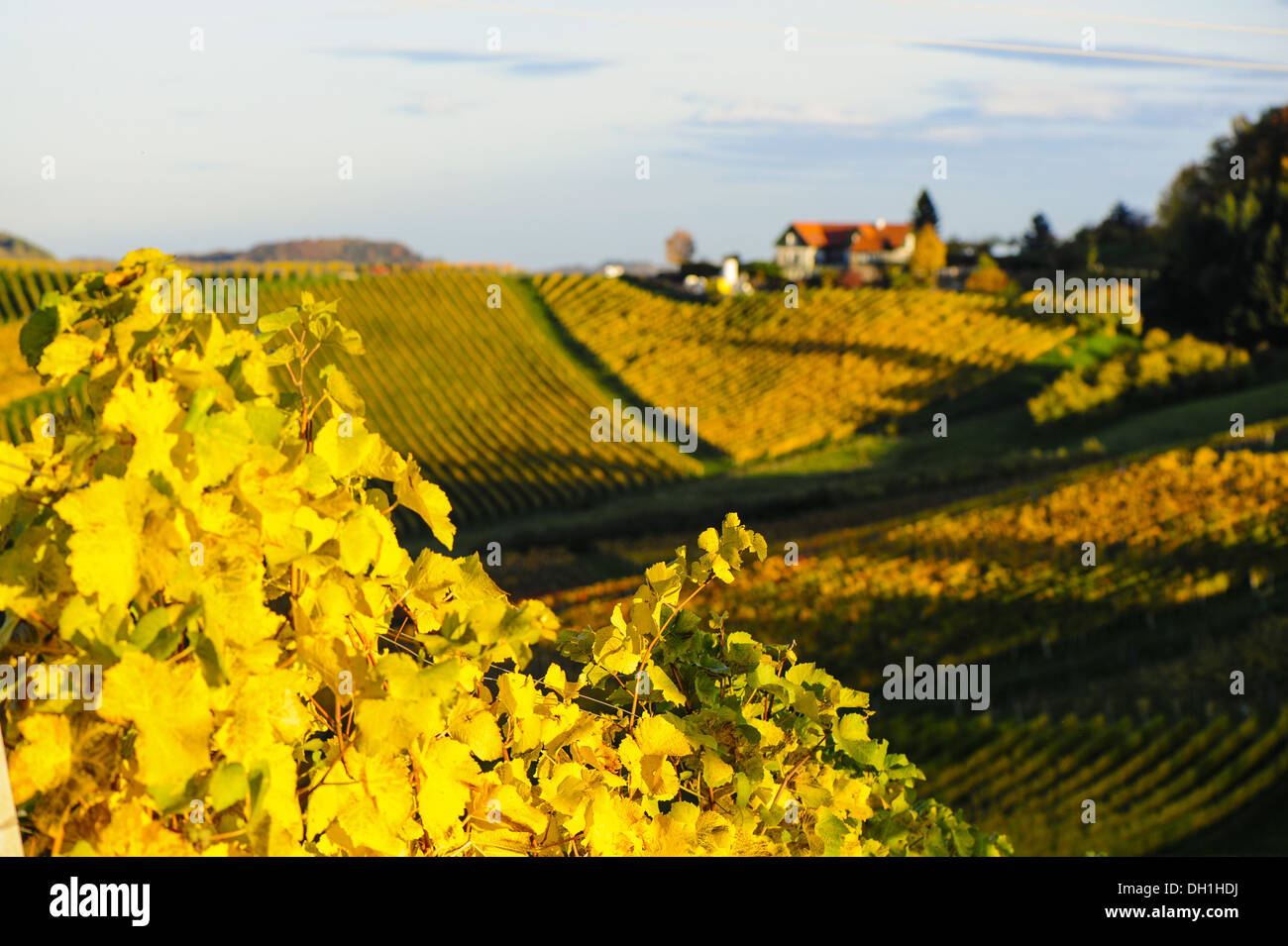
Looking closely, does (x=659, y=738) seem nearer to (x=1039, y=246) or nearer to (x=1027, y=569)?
(x=1027, y=569)

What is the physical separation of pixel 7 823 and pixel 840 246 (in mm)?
92774

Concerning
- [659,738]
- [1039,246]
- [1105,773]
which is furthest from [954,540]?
[1039,246]

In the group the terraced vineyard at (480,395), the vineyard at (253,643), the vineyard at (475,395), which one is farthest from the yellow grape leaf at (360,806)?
the terraced vineyard at (480,395)

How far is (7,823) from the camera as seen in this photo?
1193mm

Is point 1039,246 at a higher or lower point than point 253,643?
higher

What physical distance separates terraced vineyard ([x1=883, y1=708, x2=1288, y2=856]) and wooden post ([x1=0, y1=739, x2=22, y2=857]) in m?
12.4

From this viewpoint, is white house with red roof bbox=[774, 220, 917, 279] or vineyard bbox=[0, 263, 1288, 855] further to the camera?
white house with red roof bbox=[774, 220, 917, 279]

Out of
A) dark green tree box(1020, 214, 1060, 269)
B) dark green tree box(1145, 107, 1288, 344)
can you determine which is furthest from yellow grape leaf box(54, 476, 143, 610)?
dark green tree box(1020, 214, 1060, 269)

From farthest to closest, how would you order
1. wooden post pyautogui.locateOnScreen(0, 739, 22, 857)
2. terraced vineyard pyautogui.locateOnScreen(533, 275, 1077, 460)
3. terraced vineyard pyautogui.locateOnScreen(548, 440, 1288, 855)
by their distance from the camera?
1. terraced vineyard pyautogui.locateOnScreen(533, 275, 1077, 460)
2. terraced vineyard pyautogui.locateOnScreen(548, 440, 1288, 855)
3. wooden post pyautogui.locateOnScreen(0, 739, 22, 857)

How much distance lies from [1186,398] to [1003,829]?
1507 inches

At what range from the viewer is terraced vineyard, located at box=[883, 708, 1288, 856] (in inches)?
514

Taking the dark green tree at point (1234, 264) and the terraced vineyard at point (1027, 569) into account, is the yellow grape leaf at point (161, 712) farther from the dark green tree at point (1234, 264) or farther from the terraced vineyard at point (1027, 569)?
the dark green tree at point (1234, 264)

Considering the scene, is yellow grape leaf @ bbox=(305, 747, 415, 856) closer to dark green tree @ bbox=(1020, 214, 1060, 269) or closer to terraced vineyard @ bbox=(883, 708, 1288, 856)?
terraced vineyard @ bbox=(883, 708, 1288, 856)
